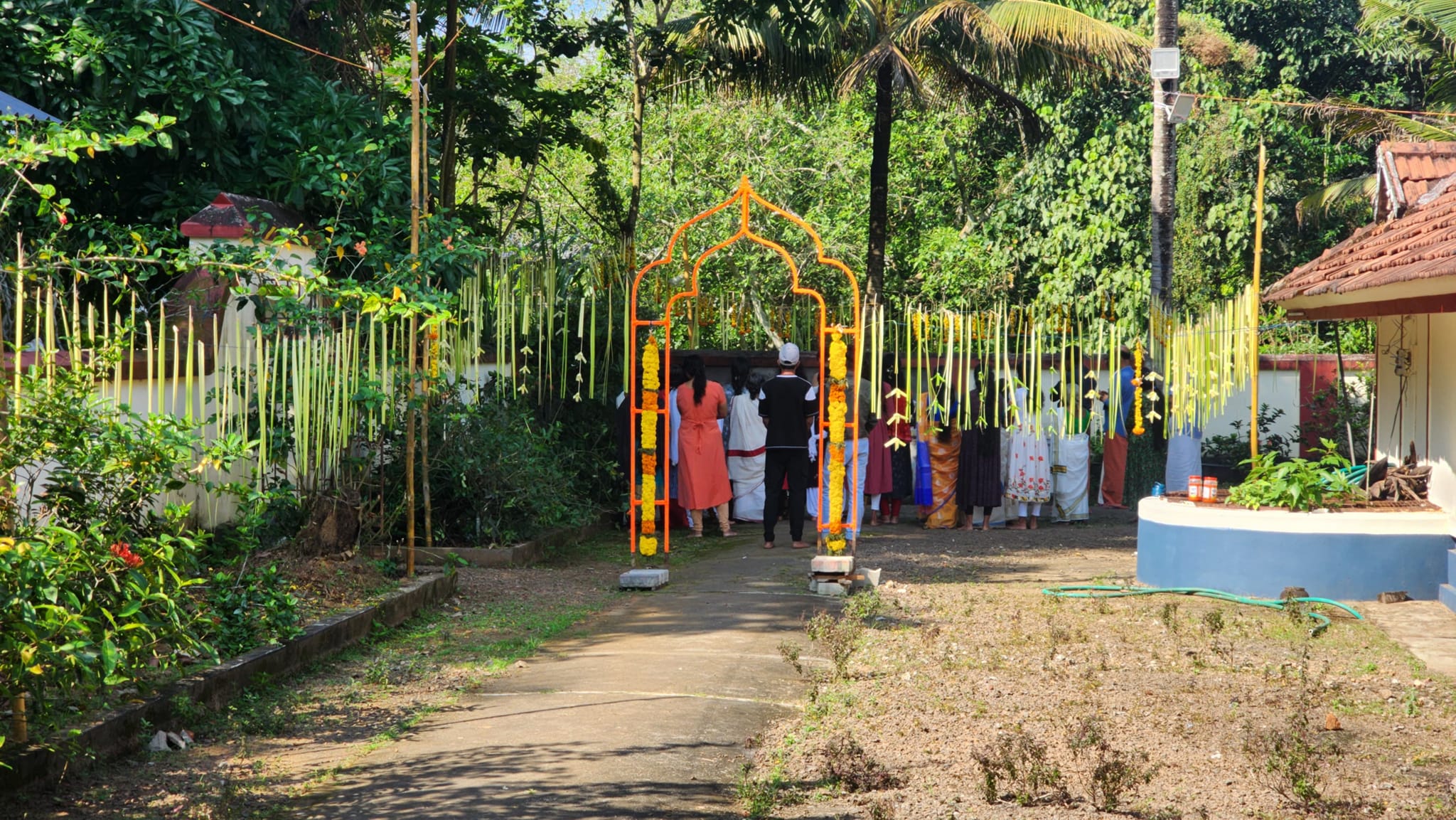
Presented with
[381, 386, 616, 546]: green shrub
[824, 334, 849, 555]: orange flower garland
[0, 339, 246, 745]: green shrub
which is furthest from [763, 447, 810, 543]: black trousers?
[0, 339, 246, 745]: green shrub

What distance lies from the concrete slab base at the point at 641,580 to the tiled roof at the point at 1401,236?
492cm

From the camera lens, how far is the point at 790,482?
11164mm

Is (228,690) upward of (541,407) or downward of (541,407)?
downward

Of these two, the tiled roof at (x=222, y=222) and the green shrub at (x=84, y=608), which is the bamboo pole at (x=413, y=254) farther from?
the green shrub at (x=84, y=608)

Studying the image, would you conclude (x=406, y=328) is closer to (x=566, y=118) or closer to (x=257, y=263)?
(x=257, y=263)

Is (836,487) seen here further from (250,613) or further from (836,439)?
(250,613)

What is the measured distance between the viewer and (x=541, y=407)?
12.9m

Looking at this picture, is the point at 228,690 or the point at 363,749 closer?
the point at 363,749

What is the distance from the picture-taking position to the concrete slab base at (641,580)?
30.4ft

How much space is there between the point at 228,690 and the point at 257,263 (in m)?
1.87

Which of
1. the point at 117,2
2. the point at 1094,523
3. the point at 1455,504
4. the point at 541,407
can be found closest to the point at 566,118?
the point at 541,407

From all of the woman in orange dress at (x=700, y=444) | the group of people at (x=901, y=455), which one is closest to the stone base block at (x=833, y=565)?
the group of people at (x=901, y=455)

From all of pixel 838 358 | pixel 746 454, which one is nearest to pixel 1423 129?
pixel 746 454

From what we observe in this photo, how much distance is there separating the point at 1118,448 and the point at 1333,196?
5.55 metres
